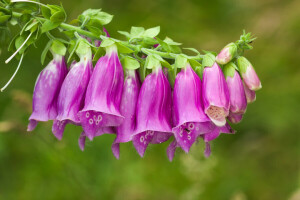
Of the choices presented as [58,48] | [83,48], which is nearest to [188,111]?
[83,48]

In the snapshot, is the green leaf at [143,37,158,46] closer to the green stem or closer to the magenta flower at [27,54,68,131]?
the green stem

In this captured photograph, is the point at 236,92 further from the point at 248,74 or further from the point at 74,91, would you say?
the point at 74,91

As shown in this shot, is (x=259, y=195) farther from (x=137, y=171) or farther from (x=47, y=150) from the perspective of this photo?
(x=47, y=150)

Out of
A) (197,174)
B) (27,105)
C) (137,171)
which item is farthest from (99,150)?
(27,105)

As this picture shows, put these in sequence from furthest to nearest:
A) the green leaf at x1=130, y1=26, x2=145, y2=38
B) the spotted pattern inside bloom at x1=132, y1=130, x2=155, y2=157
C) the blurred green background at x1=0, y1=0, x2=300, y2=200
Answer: the blurred green background at x1=0, y1=0, x2=300, y2=200 → the green leaf at x1=130, y1=26, x2=145, y2=38 → the spotted pattern inside bloom at x1=132, y1=130, x2=155, y2=157

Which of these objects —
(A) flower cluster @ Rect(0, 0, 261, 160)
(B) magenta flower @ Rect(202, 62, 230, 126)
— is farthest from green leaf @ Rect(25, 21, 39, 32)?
(B) magenta flower @ Rect(202, 62, 230, 126)

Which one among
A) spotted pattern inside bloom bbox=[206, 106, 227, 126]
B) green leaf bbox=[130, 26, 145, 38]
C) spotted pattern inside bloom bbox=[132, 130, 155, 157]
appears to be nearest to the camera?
spotted pattern inside bloom bbox=[206, 106, 227, 126]

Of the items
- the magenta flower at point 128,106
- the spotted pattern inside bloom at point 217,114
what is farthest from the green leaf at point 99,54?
the spotted pattern inside bloom at point 217,114
